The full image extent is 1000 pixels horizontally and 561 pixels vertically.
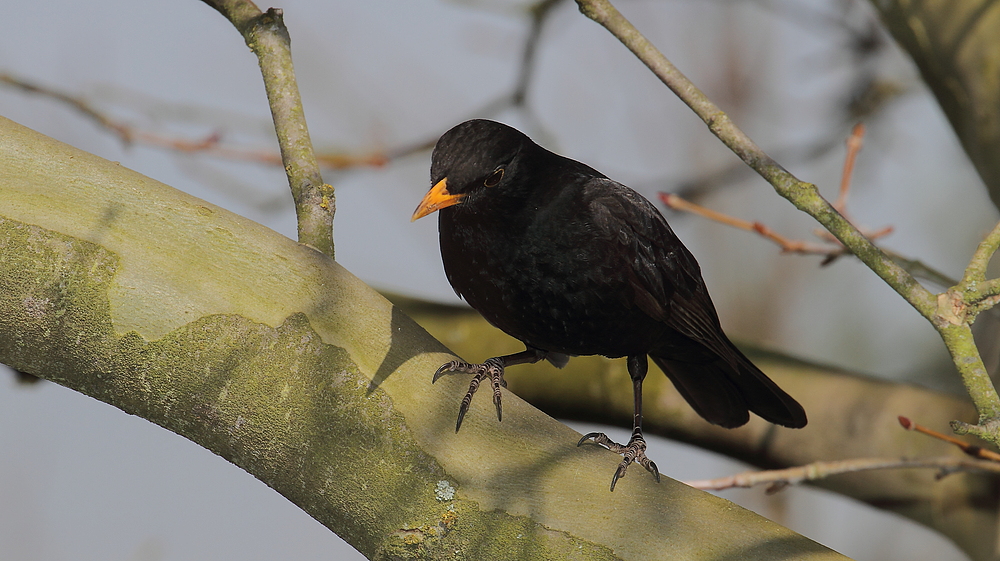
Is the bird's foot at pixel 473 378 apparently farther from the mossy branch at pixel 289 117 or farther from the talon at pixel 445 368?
the mossy branch at pixel 289 117

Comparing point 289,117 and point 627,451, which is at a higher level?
point 289,117

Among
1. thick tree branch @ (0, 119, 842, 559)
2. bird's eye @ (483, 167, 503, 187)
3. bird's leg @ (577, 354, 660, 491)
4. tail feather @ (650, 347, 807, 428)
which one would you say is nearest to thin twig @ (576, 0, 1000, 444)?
thick tree branch @ (0, 119, 842, 559)

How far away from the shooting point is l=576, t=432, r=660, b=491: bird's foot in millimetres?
1848

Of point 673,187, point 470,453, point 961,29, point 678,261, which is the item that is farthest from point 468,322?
point 961,29

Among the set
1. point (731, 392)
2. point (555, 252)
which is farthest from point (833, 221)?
point (731, 392)

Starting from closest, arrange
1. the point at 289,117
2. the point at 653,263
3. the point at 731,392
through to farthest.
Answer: the point at 289,117 → the point at 653,263 → the point at 731,392

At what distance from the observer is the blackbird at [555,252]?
268cm

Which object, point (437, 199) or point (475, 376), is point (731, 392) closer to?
point (437, 199)

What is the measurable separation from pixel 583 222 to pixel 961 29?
2060 millimetres

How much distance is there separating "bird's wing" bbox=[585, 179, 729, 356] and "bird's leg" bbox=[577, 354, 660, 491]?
283 mm

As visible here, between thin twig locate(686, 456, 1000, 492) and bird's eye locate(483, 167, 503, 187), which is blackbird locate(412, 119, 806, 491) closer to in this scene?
bird's eye locate(483, 167, 503, 187)

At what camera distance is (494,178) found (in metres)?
2.73

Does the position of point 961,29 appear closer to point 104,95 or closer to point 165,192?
point 165,192

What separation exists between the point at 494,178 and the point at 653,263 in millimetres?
675
